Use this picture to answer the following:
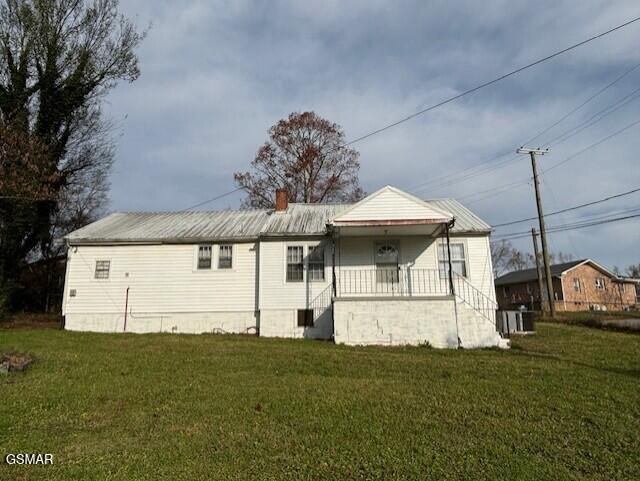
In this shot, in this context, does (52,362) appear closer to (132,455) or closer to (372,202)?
(132,455)

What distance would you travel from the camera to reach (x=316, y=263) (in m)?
15.8

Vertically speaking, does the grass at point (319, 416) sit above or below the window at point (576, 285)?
below

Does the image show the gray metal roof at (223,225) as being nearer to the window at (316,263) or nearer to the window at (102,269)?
the window at (316,263)

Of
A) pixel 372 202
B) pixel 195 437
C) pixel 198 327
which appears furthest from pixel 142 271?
pixel 195 437

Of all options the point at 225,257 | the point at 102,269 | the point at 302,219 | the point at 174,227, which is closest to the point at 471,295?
the point at 302,219

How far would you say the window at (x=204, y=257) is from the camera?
16448mm

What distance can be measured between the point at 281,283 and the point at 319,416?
9.66 metres

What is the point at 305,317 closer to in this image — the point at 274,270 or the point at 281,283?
the point at 281,283

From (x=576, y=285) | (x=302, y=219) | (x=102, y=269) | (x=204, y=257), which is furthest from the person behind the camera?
(x=576, y=285)

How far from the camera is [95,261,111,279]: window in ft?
54.4

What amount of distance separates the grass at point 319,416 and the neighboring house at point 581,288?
33.0 m

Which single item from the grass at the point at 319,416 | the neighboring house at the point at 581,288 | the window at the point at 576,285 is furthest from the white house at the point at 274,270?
the window at the point at 576,285

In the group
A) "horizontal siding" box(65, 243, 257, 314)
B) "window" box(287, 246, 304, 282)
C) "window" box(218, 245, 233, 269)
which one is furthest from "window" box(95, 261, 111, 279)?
"window" box(287, 246, 304, 282)

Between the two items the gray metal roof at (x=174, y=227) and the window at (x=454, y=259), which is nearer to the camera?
the window at (x=454, y=259)
